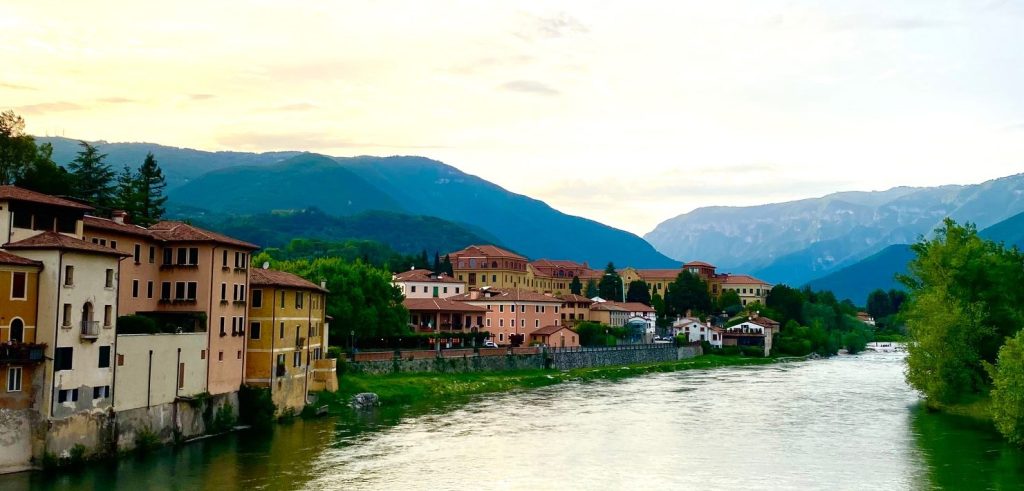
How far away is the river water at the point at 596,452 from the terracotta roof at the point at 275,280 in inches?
371

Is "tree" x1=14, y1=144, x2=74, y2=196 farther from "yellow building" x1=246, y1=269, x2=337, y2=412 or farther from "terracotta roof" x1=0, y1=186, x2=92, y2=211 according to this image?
"terracotta roof" x1=0, y1=186, x2=92, y2=211

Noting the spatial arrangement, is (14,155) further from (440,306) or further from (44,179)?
(440,306)

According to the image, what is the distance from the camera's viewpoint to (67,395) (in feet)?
152

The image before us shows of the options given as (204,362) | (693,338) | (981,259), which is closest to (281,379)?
(204,362)

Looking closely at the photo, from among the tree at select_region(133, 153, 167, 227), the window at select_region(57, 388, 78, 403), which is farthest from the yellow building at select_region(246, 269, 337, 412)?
the tree at select_region(133, 153, 167, 227)

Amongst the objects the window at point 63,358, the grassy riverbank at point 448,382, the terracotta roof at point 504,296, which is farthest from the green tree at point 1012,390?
the terracotta roof at point 504,296

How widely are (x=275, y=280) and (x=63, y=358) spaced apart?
817 inches

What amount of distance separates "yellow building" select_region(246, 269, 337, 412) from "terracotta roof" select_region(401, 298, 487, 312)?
2033 inches

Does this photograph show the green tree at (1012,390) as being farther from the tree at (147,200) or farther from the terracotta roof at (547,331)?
the terracotta roof at (547,331)

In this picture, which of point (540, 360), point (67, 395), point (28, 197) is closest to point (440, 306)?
point (540, 360)

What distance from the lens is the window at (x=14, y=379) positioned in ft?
145

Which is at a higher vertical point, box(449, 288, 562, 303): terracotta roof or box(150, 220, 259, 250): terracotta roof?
box(150, 220, 259, 250): terracotta roof

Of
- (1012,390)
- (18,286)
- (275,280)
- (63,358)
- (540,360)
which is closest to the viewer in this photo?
(18,286)

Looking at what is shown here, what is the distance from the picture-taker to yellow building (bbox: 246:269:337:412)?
212 feet
